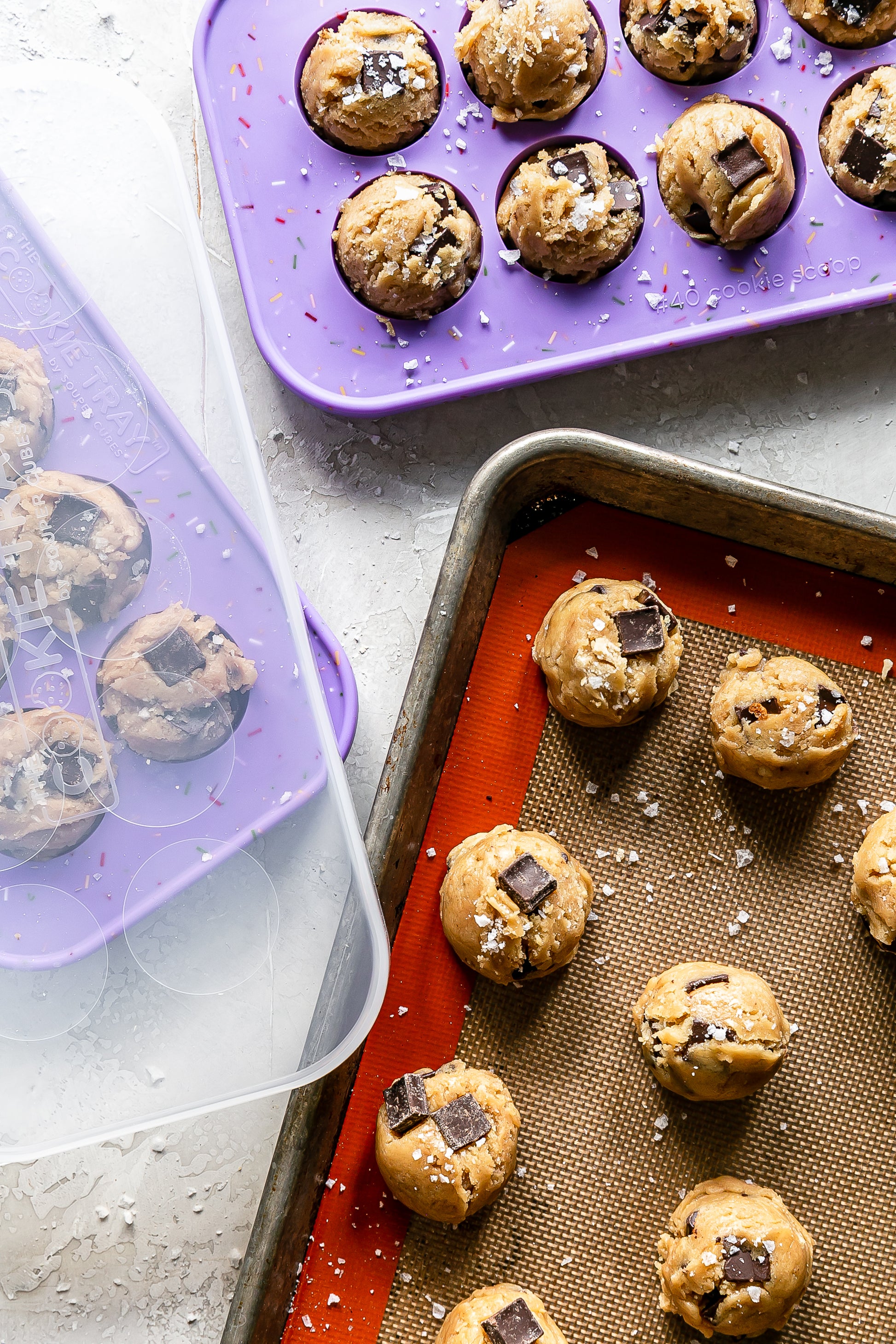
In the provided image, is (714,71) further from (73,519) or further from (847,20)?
(73,519)

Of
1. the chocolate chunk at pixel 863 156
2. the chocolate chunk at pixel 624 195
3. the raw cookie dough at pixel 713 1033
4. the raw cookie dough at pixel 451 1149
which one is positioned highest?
the chocolate chunk at pixel 863 156

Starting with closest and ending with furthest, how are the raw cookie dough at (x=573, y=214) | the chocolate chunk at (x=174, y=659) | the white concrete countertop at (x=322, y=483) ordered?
the chocolate chunk at (x=174, y=659) → the raw cookie dough at (x=573, y=214) → the white concrete countertop at (x=322, y=483)

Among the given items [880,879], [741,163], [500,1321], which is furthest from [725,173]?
[500,1321]

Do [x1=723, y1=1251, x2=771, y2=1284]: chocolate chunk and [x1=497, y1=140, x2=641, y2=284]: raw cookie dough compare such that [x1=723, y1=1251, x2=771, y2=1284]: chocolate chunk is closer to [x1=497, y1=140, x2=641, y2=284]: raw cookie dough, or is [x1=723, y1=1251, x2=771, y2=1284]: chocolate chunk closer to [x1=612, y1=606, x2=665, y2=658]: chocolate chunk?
[x1=612, y1=606, x2=665, y2=658]: chocolate chunk

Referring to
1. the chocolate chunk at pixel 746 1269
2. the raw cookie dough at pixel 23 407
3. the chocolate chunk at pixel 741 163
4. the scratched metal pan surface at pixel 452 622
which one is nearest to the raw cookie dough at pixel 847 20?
the chocolate chunk at pixel 741 163

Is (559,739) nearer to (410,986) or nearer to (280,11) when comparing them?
(410,986)

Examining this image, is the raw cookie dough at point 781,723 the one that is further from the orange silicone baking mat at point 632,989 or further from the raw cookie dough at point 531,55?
the raw cookie dough at point 531,55
